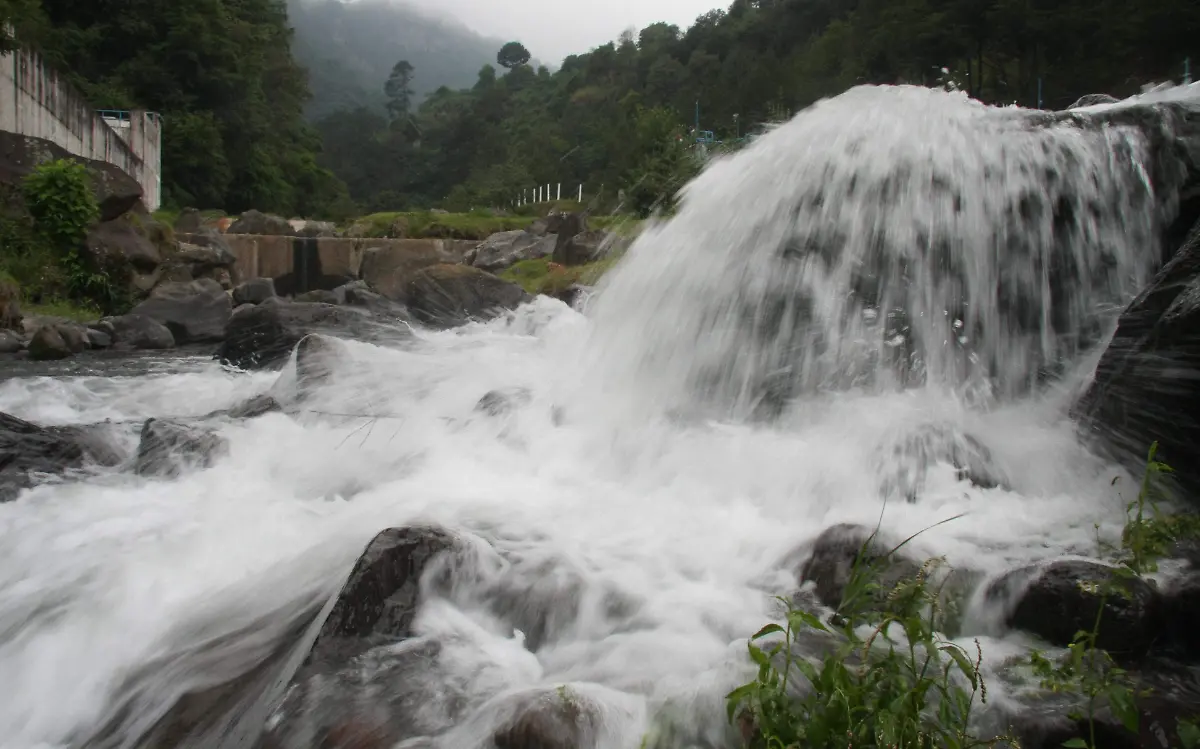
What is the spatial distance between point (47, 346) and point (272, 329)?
2971 millimetres

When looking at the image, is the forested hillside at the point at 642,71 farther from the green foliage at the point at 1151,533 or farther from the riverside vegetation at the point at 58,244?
the green foliage at the point at 1151,533

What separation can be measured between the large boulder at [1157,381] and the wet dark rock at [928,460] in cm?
57

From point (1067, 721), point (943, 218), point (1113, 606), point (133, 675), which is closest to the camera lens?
point (1067, 721)

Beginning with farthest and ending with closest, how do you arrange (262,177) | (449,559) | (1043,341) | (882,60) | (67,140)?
(262,177) → (882,60) → (67,140) → (1043,341) → (449,559)

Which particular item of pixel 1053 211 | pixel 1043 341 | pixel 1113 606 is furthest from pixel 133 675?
pixel 1053 211

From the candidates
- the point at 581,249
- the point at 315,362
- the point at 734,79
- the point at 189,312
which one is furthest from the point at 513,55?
the point at 315,362

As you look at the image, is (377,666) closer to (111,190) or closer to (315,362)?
(315,362)

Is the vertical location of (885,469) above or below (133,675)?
above

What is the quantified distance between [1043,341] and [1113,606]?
2.89 meters

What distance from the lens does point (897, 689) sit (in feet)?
7.83

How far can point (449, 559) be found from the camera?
11.4ft

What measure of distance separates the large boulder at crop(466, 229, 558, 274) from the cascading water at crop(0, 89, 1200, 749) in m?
15.5

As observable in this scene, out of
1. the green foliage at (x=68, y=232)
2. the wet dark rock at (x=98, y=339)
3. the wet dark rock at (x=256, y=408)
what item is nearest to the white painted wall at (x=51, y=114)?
the green foliage at (x=68, y=232)

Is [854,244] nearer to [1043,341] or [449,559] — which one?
[1043,341]
